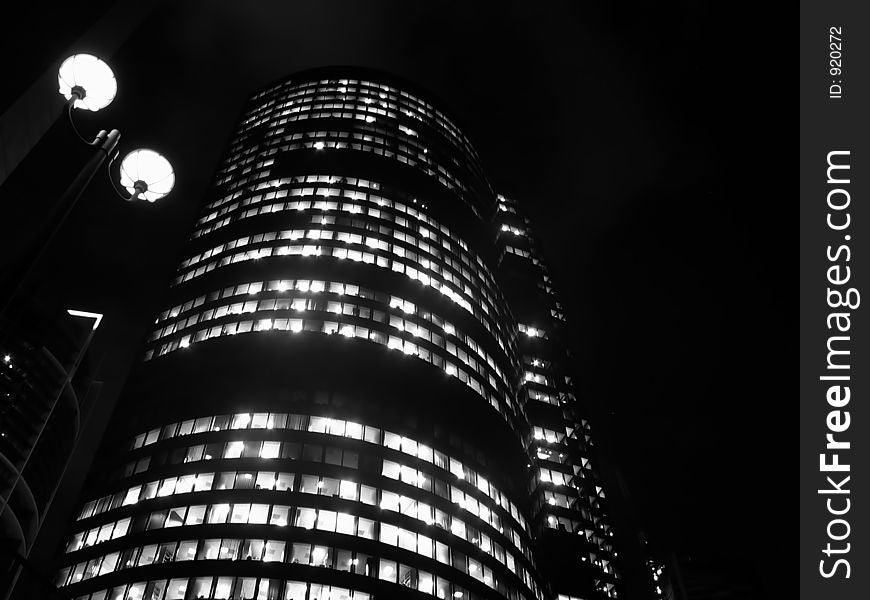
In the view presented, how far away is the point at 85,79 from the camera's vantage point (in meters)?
10.2

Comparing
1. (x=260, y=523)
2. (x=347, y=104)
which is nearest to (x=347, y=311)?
(x=260, y=523)

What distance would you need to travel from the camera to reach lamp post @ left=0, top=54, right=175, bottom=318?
8.55 metres

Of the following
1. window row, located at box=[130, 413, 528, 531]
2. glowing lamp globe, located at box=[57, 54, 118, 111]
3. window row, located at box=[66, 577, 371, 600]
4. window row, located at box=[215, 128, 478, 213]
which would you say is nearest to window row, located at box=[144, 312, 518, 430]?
window row, located at box=[130, 413, 528, 531]

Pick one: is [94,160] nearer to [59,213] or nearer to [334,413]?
[59,213]

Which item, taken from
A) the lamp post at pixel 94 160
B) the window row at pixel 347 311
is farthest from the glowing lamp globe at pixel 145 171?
the window row at pixel 347 311

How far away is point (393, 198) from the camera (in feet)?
271

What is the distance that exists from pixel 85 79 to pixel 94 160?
1.57 metres

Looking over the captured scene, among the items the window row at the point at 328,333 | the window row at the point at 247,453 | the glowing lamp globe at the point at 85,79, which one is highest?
the window row at the point at 328,333

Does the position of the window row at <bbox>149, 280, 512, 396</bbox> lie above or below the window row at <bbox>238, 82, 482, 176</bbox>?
below

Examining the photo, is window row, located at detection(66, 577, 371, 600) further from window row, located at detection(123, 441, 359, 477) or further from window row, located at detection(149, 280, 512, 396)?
window row, located at detection(149, 280, 512, 396)

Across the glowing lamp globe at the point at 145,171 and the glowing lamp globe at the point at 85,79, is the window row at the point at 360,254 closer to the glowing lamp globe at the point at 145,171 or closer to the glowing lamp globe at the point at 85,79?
the glowing lamp globe at the point at 145,171

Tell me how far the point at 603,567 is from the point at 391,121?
252ft

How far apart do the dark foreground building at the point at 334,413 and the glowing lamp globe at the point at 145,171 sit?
125ft

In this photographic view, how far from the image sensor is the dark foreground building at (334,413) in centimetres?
4569
